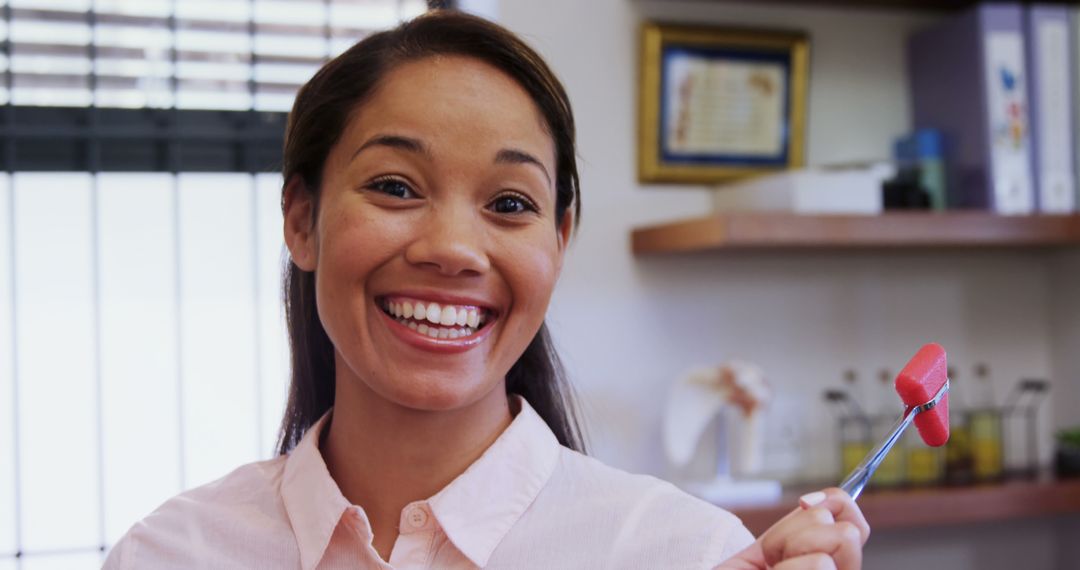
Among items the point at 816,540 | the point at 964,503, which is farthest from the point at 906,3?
the point at 816,540

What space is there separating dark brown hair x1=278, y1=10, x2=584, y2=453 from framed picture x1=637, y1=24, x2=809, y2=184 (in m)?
0.98

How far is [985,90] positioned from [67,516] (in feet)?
5.92

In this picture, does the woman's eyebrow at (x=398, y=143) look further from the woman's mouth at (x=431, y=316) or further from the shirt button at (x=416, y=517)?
the shirt button at (x=416, y=517)

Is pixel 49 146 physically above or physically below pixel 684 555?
above

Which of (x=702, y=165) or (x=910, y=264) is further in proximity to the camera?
(x=910, y=264)

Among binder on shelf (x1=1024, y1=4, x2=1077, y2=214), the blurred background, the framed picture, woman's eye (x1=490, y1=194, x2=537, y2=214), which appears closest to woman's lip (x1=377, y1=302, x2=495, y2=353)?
woman's eye (x1=490, y1=194, x2=537, y2=214)

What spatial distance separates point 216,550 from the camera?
92cm

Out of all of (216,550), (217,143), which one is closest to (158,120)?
(217,143)

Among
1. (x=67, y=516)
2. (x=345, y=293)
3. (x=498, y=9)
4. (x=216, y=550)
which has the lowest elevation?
(x=67, y=516)

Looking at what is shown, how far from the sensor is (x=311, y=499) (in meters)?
0.91

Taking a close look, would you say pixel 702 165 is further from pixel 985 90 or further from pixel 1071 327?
pixel 1071 327

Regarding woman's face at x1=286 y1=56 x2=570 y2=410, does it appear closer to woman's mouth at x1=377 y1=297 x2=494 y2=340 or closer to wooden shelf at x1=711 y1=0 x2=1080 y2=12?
woman's mouth at x1=377 y1=297 x2=494 y2=340

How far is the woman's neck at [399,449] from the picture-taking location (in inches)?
35.0

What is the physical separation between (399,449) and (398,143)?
25 centimetres
